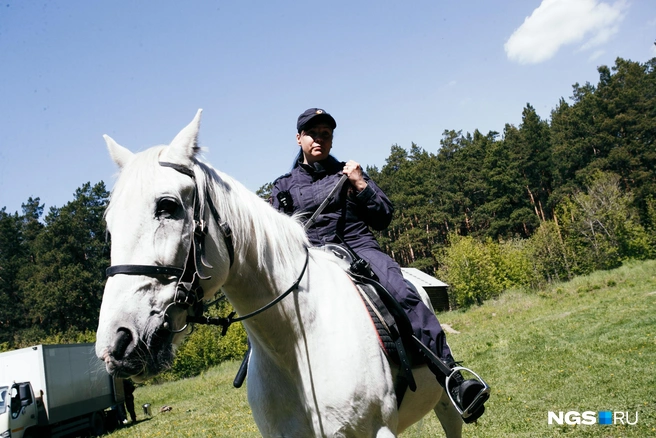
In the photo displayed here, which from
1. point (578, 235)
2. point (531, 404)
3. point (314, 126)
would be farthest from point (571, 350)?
point (578, 235)

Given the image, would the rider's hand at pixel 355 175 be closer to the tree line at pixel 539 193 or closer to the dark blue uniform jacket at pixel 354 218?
the dark blue uniform jacket at pixel 354 218

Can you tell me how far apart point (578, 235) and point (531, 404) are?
173 ft

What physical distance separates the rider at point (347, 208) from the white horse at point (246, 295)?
0.40 m

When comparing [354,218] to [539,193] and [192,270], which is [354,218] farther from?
[539,193]

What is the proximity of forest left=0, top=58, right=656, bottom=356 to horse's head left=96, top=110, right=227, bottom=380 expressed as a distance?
139 ft

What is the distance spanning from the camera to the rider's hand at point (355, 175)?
347 centimetres

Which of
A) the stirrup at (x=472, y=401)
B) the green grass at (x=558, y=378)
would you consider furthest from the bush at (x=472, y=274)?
the stirrup at (x=472, y=401)

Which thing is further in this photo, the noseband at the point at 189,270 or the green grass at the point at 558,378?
the green grass at the point at 558,378

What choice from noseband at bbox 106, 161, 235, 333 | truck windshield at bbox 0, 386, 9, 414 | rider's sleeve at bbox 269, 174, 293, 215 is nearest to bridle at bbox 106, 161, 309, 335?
noseband at bbox 106, 161, 235, 333

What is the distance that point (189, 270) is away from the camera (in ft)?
7.13

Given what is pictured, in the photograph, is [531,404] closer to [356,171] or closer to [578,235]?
[356,171]

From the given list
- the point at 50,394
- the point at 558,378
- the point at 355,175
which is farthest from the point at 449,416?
the point at 50,394

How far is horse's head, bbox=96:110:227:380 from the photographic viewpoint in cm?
192

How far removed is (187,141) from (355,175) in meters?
1.42
